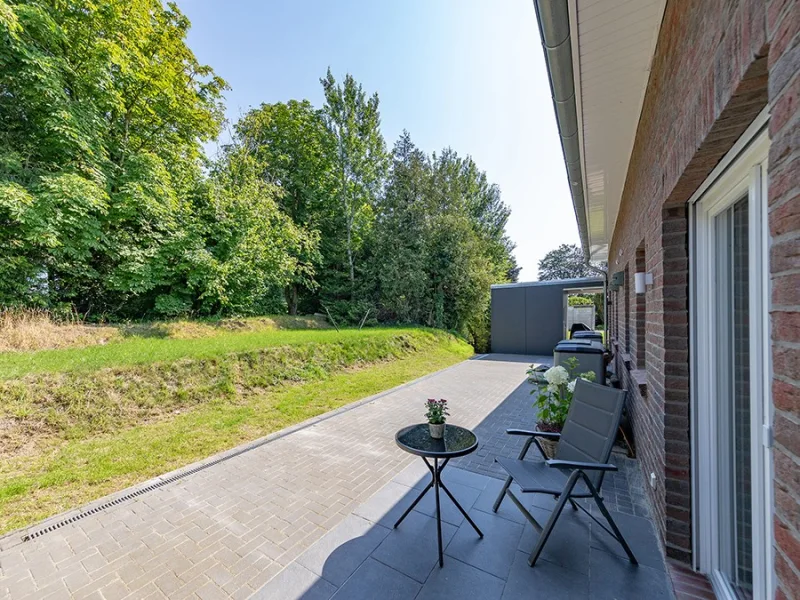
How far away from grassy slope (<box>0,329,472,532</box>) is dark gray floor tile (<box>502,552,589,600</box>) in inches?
134

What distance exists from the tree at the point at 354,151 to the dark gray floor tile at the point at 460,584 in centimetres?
1531

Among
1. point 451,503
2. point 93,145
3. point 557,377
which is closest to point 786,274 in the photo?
point 451,503

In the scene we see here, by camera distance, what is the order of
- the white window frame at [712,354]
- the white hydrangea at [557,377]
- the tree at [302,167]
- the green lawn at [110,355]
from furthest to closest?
the tree at [302,167] < the green lawn at [110,355] < the white hydrangea at [557,377] < the white window frame at [712,354]

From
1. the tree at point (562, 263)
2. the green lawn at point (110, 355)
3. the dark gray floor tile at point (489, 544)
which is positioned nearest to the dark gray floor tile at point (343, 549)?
the dark gray floor tile at point (489, 544)

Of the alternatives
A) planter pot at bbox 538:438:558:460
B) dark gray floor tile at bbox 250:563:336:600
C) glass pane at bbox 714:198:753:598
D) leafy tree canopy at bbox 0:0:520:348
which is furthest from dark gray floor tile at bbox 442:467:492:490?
leafy tree canopy at bbox 0:0:520:348

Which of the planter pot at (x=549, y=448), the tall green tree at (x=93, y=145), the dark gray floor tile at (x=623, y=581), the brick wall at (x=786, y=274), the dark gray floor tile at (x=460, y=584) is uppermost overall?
the tall green tree at (x=93, y=145)

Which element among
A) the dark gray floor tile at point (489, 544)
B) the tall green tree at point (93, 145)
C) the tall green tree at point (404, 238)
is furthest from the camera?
the tall green tree at point (404, 238)

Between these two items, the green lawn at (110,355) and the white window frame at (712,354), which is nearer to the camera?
the white window frame at (712,354)

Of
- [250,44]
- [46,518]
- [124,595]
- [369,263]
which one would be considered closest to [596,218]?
[124,595]

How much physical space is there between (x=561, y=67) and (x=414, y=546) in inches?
132

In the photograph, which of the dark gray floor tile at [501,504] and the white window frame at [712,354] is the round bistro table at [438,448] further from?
the white window frame at [712,354]

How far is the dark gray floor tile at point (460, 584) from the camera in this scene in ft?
6.31

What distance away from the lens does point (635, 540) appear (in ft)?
7.70

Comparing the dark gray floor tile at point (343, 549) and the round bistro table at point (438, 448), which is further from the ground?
the round bistro table at point (438, 448)
